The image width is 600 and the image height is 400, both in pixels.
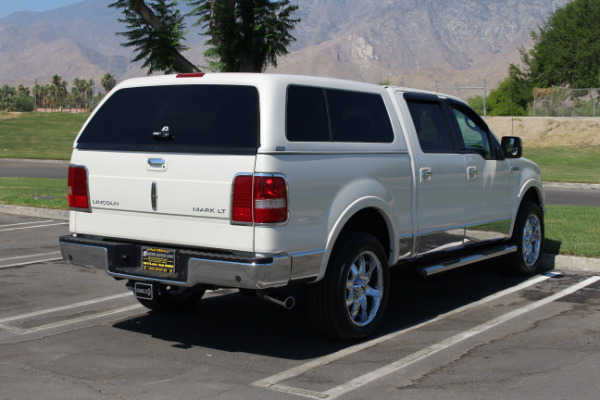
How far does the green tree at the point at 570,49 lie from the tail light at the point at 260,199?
204 feet

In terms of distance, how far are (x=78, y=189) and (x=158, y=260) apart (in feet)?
3.43

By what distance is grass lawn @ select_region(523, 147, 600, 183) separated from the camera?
33806mm

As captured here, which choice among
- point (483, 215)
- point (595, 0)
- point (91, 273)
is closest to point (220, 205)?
point (483, 215)

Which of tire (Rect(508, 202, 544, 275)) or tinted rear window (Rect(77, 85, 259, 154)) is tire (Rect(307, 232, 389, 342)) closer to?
tinted rear window (Rect(77, 85, 259, 154))

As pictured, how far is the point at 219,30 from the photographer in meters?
18.9

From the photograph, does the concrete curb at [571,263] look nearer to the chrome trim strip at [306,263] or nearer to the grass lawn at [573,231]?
the grass lawn at [573,231]

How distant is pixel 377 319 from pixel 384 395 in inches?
60.8

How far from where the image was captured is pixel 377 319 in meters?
6.39

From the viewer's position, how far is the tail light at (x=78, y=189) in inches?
243

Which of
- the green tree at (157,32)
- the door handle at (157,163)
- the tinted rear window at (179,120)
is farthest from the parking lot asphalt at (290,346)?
the green tree at (157,32)

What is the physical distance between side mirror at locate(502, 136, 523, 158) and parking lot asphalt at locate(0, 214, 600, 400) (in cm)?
148

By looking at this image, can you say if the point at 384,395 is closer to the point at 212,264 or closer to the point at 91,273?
the point at 212,264

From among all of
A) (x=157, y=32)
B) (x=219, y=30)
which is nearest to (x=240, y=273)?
(x=219, y=30)

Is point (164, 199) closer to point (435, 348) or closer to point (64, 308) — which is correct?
point (64, 308)
